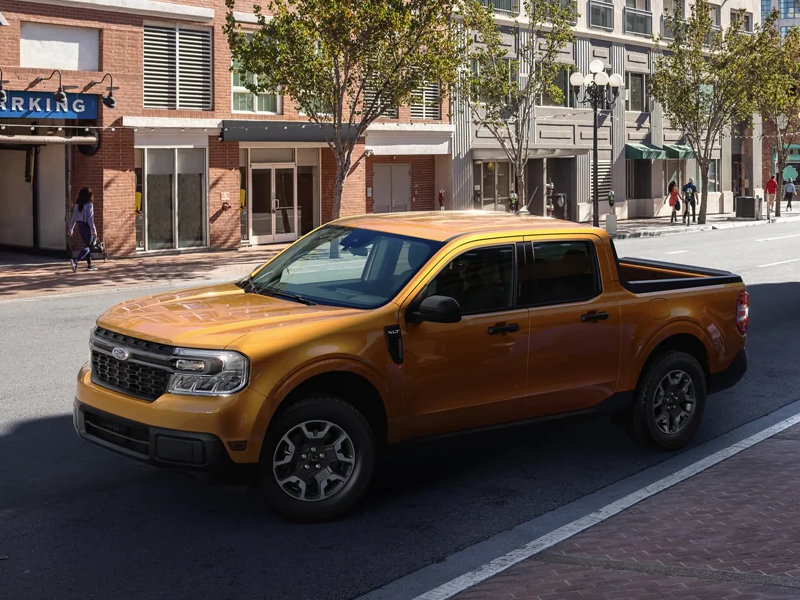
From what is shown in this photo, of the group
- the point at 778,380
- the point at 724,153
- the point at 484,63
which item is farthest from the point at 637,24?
the point at 778,380

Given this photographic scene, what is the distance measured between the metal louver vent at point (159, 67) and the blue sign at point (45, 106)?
1.72 meters

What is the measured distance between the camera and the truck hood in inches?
253

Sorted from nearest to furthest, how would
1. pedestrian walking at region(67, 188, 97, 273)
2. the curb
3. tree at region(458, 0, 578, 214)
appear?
pedestrian walking at region(67, 188, 97, 273)
tree at region(458, 0, 578, 214)
the curb

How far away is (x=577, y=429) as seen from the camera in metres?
9.28

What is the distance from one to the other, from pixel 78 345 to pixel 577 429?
21.9ft

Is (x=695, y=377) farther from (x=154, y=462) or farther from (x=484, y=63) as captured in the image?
(x=484, y=63)

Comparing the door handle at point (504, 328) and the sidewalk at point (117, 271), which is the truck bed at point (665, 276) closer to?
the door handle at point (504, 328)

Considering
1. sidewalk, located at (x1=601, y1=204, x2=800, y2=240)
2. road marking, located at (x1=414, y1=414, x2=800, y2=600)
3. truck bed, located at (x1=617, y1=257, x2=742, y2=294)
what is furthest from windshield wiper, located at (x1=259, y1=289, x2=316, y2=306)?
sidewalk, located at (x1=601, y1=204, x2=800, y2=240)


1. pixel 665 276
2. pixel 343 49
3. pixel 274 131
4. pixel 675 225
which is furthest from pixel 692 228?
pixel 665 276

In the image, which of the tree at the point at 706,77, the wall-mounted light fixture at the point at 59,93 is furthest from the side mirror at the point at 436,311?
the tree at the point at 706,77

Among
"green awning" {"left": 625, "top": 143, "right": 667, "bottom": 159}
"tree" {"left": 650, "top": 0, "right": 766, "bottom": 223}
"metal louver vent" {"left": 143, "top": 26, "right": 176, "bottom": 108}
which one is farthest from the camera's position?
"green awning" {"left": 625, "top": 143, "right": 667, "bottom": 159}

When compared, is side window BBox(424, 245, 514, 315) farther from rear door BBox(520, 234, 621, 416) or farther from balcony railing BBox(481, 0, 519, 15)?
balcony railing BBox(481, 0, 519, 15)

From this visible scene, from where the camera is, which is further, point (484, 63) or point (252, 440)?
point (484, 63)

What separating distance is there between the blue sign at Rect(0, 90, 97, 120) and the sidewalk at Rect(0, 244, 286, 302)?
3247 millimetres
